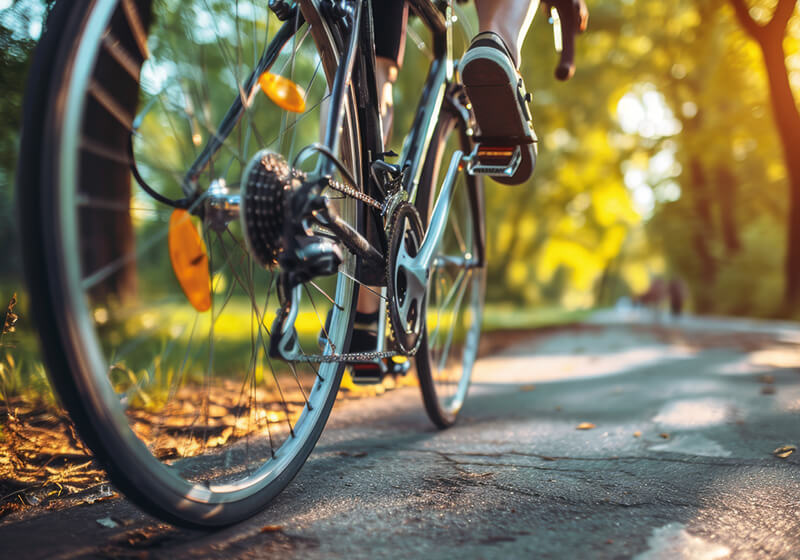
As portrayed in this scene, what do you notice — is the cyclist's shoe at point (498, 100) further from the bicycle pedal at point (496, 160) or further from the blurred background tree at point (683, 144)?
the blurred background tree at point (683, 144)

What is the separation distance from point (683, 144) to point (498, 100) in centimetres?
1398

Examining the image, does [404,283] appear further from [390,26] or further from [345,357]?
[390,26]

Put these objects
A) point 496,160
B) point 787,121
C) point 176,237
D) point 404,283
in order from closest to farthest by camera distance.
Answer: point 176,237, point 404,283, point 496,160, point 787,121

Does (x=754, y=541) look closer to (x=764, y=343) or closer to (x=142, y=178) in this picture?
(x=142, y=178)

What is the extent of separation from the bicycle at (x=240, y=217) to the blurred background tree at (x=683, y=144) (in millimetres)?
6573

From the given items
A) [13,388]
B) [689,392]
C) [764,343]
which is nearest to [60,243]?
[13,388]

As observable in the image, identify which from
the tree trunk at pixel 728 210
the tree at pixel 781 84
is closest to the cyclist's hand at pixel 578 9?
the tree at pixel 781 84

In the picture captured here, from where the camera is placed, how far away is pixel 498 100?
230 cm

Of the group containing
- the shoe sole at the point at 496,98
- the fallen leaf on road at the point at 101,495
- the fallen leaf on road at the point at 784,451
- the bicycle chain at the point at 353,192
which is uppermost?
the shoe sole at the point at 496,98

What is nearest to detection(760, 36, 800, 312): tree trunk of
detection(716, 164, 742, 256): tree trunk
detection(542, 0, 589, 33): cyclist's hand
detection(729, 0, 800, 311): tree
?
detection(729, 0, 800, 311): tree

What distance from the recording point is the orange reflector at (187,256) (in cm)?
155

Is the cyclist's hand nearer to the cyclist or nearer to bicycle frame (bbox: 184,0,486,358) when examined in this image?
the cyclist

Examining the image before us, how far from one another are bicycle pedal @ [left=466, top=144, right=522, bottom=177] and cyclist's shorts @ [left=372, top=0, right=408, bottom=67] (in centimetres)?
48

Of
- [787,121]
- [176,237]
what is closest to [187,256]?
[176,237]
